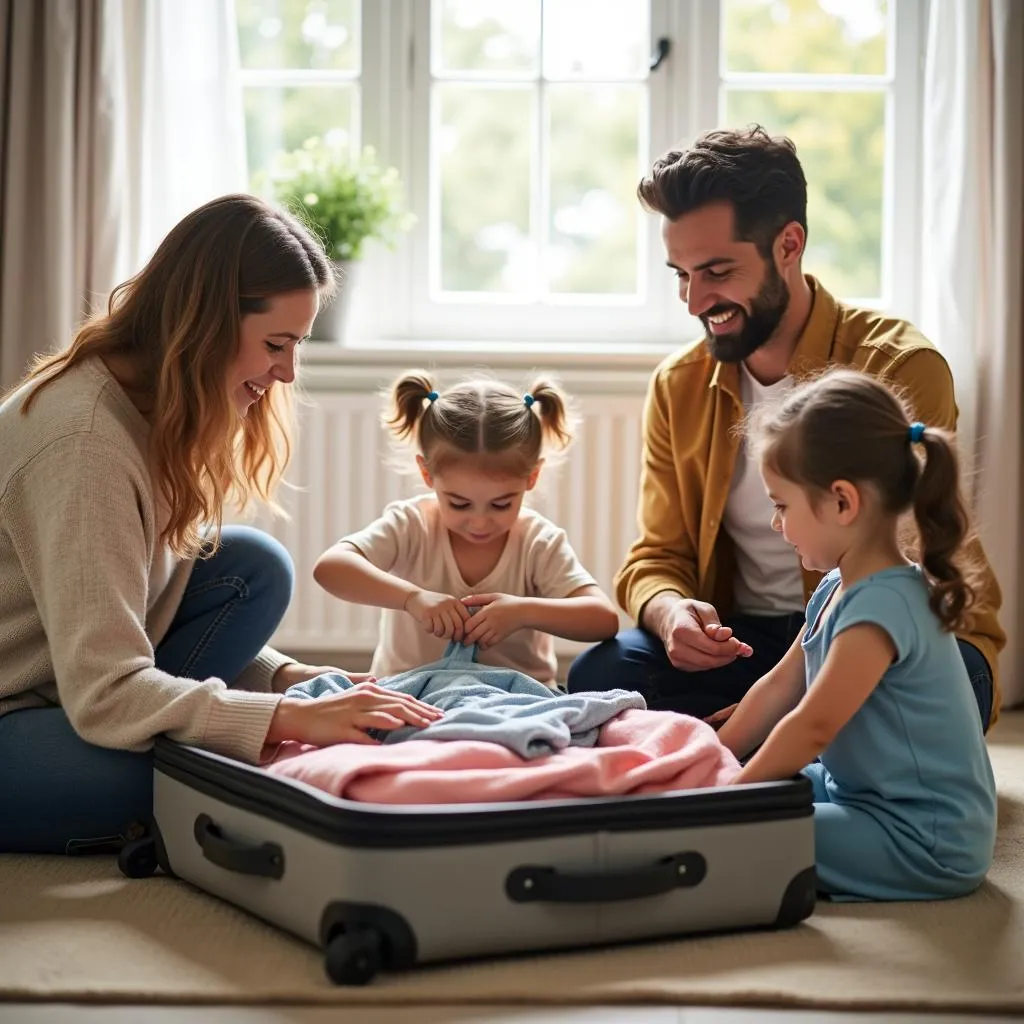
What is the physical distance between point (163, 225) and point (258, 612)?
128 cm

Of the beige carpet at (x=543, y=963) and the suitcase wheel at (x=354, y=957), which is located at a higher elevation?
the suitcase wheel at (x=354, y=957)

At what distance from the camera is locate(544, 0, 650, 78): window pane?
3.26m

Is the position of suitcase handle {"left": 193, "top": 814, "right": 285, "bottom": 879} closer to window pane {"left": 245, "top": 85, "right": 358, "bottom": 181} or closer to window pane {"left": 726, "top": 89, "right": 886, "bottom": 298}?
window pane {"left": 245, "top": 85, "right": 358, "bottom": 181}

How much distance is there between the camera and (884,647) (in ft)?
5.41

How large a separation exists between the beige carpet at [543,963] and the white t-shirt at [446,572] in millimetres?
657

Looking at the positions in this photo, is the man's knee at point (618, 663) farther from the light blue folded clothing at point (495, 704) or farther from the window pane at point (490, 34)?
the window pane at point (490, 34)

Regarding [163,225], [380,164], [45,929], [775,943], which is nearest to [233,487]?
[45,929]

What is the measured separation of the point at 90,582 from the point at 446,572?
70 cm

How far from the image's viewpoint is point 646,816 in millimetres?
1501

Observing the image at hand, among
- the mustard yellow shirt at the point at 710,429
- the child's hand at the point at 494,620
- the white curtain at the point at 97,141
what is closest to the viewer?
the child's hand at the point at 494,620

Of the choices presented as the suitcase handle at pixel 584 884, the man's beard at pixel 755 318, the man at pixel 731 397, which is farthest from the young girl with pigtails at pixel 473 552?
the suitcase handle at pixel 584 884

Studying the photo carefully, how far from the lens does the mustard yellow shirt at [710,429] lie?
2.21 metres

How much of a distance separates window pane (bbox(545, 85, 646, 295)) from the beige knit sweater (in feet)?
5.48

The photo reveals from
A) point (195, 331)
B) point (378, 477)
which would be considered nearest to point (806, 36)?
point (378, 477)
